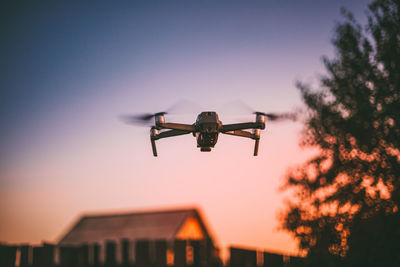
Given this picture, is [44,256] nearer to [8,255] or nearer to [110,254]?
[8,255]

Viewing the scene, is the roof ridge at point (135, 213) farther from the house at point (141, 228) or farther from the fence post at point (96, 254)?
the fence post at point (96, 254)

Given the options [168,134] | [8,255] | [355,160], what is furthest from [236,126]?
[8,255]

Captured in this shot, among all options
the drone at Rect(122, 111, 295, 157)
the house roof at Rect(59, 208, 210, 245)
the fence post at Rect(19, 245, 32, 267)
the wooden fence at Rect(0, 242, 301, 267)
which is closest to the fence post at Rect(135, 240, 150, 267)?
the wooden fence at Rect(0, 242, 301, 267)

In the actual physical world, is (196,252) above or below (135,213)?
above

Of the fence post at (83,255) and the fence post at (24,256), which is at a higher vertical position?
the fence post at (24,256)

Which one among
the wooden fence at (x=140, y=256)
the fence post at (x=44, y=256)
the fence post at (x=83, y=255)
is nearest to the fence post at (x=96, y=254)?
the wooden fence at (x=140, y=256)

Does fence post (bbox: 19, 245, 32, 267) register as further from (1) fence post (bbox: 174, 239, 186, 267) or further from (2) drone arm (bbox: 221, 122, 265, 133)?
(2) drone arm (bbox: 221, 122, 265, 133)
